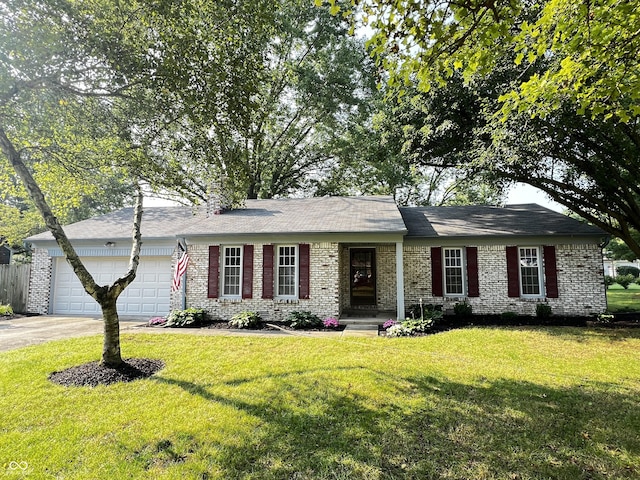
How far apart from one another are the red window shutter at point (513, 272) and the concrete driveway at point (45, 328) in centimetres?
1195

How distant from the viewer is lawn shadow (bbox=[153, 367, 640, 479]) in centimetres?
321

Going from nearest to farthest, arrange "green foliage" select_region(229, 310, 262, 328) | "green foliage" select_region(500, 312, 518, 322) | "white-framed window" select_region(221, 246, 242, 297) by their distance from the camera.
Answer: "green foliage" select_region(229, 310, 262, 328), "green foliage" select_region(500, 312, 518, 322), "white-framed window" select_region(221, 246, 242, 297)

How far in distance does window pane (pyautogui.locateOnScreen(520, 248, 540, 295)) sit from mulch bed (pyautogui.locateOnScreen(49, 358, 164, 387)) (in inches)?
438

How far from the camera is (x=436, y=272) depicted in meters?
11.9

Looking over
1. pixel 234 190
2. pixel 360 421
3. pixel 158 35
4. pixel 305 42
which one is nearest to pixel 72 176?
pixel 234 190

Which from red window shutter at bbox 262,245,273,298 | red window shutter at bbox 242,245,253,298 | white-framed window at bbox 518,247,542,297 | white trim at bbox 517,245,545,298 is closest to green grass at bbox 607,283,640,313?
white trim at bbox 517,245,545,298

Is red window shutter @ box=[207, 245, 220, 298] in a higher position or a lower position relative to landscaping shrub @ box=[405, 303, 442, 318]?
higher

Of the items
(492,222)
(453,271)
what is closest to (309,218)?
(453,271)

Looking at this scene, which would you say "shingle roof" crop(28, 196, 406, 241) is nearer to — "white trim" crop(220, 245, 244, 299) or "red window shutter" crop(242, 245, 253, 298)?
"white trim" crop(220, 245, 244, 299)

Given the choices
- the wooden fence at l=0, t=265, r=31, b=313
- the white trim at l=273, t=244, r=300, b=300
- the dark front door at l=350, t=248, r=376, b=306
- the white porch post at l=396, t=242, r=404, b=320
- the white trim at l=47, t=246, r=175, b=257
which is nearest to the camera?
the white porch post at l=396, t=242, r=404, b=320

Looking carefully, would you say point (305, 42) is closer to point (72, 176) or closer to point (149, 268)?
point (149, 268)

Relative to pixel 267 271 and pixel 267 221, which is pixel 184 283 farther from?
pixel 267 221

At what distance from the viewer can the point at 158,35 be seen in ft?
16.8

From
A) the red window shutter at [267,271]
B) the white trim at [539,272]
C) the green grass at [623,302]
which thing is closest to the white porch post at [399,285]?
the red window shutter at [267,271]
